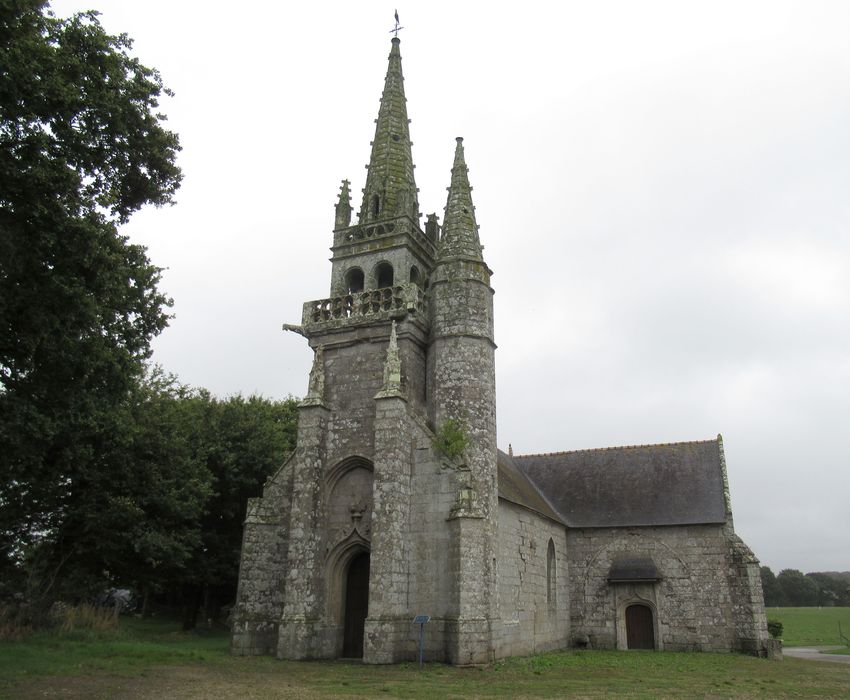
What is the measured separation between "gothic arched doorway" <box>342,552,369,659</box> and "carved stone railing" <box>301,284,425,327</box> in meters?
6.58

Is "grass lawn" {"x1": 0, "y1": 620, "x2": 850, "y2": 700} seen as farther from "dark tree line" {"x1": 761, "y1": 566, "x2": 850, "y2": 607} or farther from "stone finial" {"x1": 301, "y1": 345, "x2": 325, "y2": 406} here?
"dark tree line" {"x1": 761, "y1": 566, "x2": 850, "y2": 607}

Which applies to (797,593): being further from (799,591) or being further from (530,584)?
(530,584)

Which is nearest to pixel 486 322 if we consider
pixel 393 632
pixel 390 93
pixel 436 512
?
pixel 436 512

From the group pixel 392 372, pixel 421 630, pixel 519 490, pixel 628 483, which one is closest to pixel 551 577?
pixel 519 490

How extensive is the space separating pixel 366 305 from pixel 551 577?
11.1 meters

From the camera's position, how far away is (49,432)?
12.0 metres

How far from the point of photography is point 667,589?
75.9 feet

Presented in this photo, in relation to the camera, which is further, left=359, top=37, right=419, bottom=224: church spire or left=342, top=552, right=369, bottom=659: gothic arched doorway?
left=359, top=37, right=419, bottom=224: church spire

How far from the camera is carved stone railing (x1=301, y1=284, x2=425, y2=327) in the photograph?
62.5 feet

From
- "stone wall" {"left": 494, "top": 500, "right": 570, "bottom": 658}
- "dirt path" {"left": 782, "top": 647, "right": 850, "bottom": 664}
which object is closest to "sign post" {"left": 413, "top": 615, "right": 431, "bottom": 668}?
"stone wall" {"left": 494, "top": 500, "right": 570, "bottom": 658}

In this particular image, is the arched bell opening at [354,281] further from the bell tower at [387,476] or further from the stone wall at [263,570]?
the stone wall at [263,570]

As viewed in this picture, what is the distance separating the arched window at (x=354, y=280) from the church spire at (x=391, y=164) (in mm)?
1646

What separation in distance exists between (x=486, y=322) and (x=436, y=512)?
18.2 feet

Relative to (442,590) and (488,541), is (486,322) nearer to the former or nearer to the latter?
(488,541)
